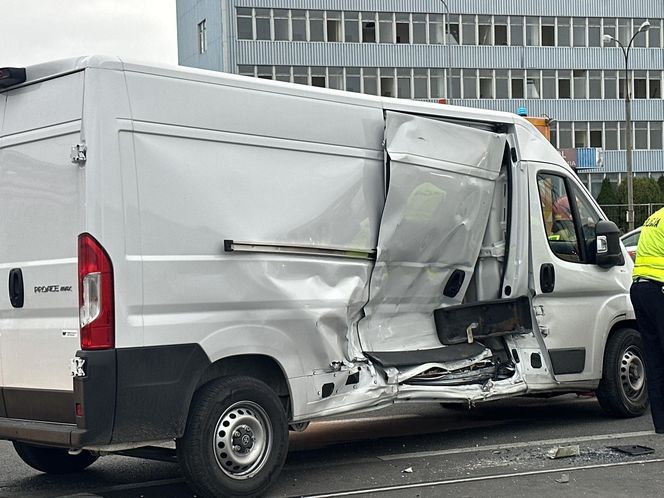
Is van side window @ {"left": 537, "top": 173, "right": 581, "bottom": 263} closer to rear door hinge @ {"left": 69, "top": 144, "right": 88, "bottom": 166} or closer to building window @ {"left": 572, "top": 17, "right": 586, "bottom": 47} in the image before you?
rear door hinge @ {"left": 69, "top": 144, "right": 88, "bottom": 166}

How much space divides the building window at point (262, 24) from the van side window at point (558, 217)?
166 feet

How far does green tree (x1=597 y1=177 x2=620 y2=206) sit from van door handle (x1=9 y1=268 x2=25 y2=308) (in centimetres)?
5589

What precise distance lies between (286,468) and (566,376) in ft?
8.14

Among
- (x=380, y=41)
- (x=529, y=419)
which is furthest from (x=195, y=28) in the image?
(x=529, y=419)

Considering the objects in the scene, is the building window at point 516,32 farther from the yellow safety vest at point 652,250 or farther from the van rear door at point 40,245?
the van rear door at point 40,245

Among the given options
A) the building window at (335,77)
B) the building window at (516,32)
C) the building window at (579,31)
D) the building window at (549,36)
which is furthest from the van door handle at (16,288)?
the building window at (579,31)

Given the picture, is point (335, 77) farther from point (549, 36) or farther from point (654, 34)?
point (654, 34)

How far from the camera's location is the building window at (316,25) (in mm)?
59031

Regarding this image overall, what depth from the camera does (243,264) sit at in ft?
21.8

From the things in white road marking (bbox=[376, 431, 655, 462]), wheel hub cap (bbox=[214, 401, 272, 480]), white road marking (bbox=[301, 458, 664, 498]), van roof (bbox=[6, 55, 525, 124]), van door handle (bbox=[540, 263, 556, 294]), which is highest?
van roof (bbox=[6, 55, 525, 124])

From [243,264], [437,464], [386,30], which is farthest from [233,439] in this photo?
[386,30]

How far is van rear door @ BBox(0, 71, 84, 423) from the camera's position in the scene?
6172mm

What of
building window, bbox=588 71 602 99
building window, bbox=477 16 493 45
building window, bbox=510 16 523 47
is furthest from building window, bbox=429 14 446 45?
building window, bbox=588 71 602 99

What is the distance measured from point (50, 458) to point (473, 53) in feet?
186
